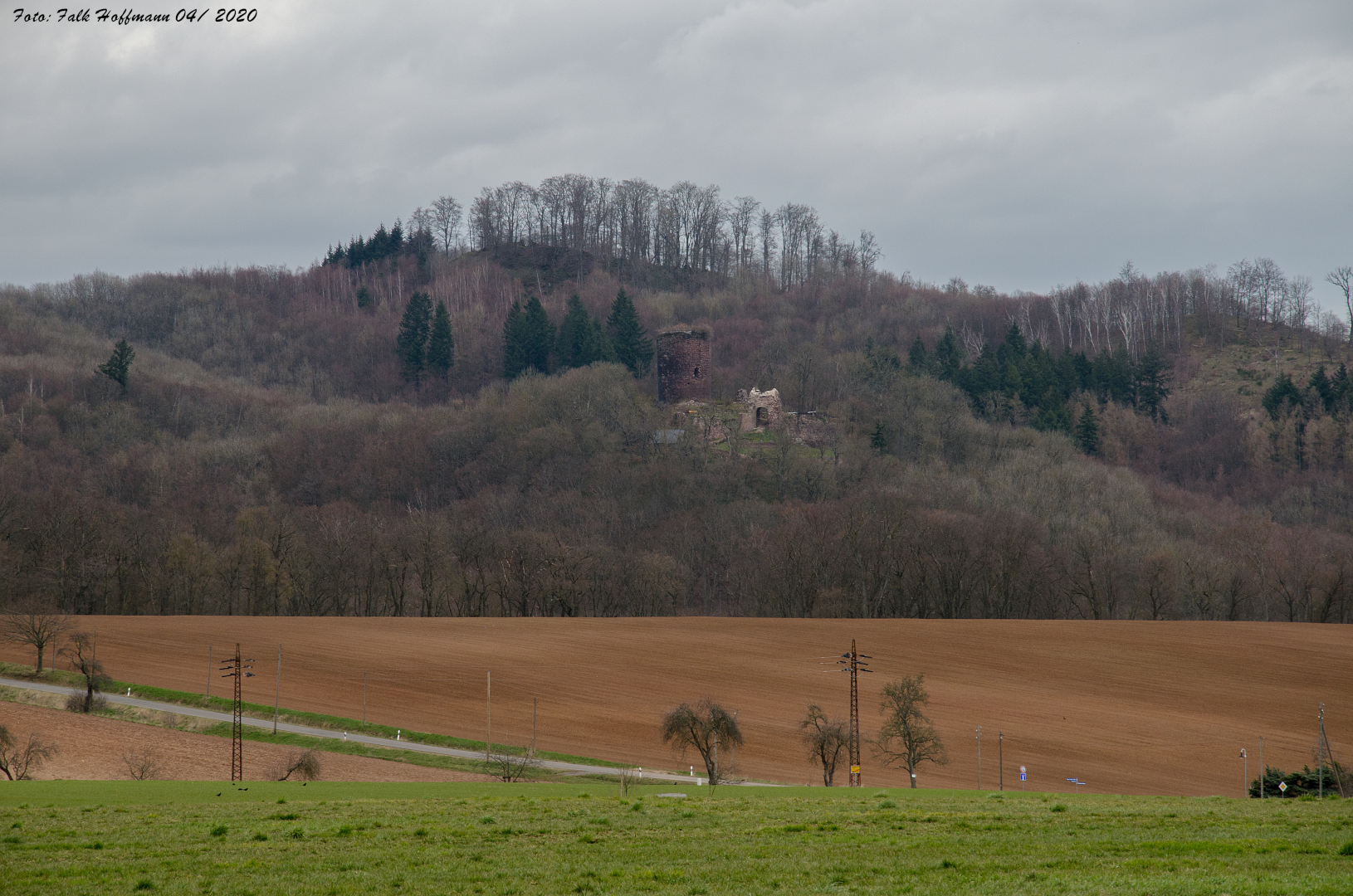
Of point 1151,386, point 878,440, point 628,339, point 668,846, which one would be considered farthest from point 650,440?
point 668,846

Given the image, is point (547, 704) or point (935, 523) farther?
point (935, 523)

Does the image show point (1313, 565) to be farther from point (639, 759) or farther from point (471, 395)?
point (471, 395)

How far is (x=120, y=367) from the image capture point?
11544 cm

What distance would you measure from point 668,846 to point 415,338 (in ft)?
407

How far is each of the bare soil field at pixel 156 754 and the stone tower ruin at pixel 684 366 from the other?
246ft

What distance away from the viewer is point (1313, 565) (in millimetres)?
71062

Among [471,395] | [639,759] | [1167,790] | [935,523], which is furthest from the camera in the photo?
[471,395]

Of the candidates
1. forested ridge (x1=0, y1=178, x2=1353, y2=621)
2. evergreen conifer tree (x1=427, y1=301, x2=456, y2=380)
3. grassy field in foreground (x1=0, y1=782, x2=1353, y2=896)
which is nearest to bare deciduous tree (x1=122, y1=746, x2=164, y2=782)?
grassy field in foreground (x1=0, y1=782, x2=1353, y2=896)

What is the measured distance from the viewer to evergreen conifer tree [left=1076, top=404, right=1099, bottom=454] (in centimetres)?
11019

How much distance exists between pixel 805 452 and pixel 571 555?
29.3m

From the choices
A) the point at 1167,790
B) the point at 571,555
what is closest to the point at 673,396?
the point at 571,555

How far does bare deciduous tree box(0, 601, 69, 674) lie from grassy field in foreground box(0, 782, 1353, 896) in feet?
108

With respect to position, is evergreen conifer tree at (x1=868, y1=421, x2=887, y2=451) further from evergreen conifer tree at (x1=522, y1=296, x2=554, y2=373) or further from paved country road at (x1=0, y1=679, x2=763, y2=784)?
paved country road at (x1=0, y1=679, x2=763, y2=784)

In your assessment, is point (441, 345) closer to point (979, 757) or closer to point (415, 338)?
point (415, 338)
